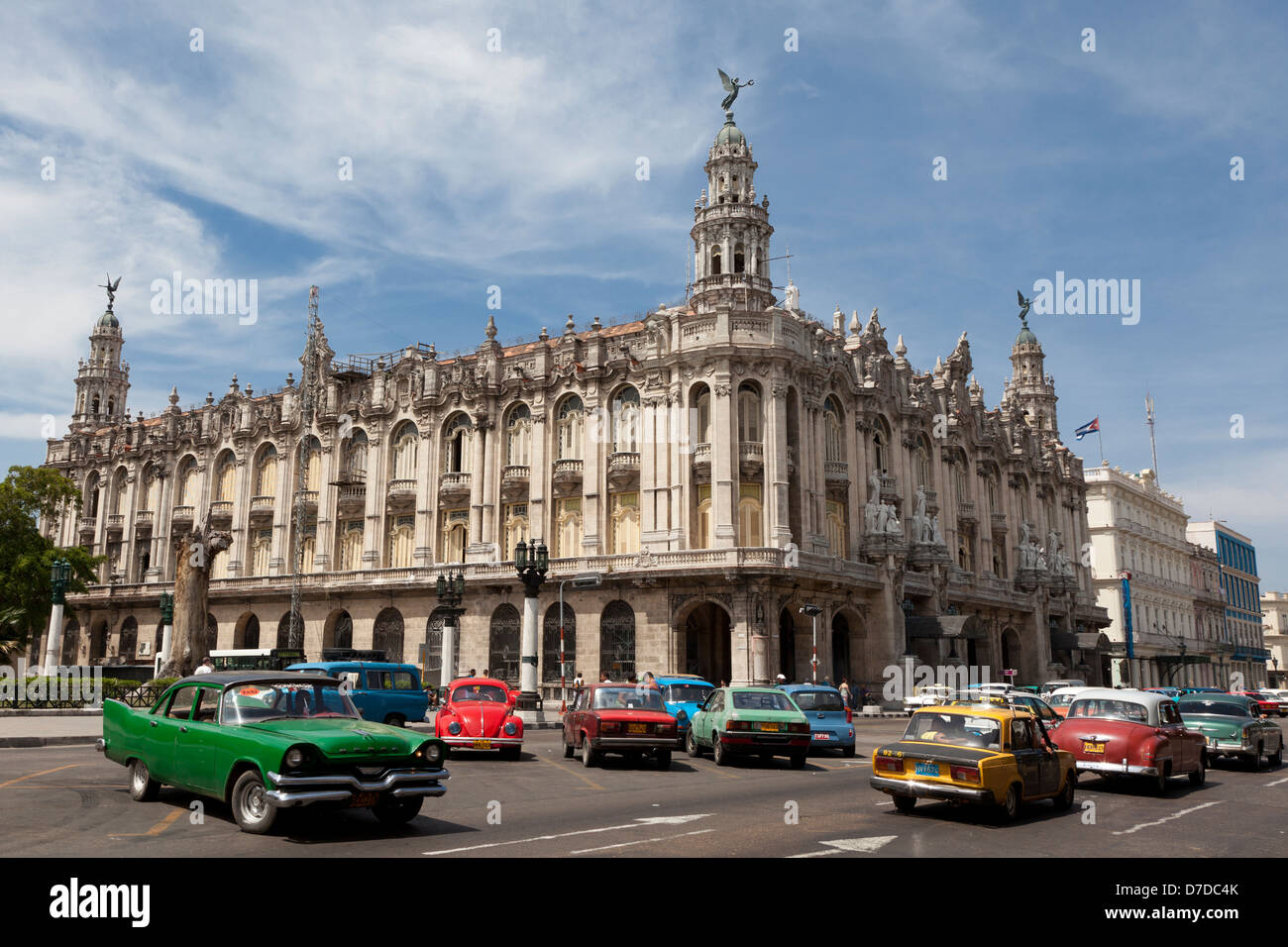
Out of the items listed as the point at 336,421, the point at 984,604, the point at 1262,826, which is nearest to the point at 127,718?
the point at 1262,826

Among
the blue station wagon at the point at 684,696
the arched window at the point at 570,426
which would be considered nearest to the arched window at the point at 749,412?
the arched window at the point at 570,426

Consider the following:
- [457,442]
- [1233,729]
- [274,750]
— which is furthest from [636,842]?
[457,442]

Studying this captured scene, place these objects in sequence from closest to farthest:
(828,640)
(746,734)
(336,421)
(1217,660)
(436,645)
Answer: (746,734)
(828,640)
(436,645)
(336,421)
(1217,660)

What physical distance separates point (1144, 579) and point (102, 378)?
86.1 meters

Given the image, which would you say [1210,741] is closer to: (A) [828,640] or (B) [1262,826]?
(B) [1262,826]

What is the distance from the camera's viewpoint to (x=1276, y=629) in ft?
418

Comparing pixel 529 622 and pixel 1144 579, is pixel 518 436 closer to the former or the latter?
pixel 529 622

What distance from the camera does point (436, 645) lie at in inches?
1960

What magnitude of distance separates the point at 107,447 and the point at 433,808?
220 feet

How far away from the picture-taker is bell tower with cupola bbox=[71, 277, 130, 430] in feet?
250

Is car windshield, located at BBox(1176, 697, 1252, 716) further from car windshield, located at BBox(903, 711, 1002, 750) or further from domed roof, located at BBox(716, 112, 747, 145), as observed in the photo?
domed roof, located at BBox(716, 112, 747, 145)

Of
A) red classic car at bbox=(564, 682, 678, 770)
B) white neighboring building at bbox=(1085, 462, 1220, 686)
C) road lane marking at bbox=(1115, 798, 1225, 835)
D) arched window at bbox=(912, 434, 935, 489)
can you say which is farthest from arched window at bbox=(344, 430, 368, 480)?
white neighboring building at bbox=(1085, 462, 1220, 686)

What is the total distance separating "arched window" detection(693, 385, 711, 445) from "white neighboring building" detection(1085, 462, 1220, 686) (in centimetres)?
4731

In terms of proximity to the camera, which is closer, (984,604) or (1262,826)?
(1262,826)
